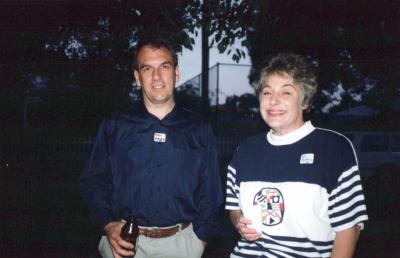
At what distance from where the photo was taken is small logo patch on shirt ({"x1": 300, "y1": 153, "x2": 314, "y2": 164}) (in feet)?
7.81

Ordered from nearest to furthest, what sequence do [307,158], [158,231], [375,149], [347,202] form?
[347,202]
[307,158]
[158,231]
[375,149]

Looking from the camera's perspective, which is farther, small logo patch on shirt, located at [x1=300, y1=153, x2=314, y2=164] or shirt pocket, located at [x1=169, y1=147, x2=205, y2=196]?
shirt pocket, located at [x1=169, y1=147, x2=205, y2=196]

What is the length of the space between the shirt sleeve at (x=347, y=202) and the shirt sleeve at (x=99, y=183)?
170 centimetres

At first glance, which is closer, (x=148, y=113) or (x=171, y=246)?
(x=171, y=246)

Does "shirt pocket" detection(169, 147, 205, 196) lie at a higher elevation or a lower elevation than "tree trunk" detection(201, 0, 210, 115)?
lower

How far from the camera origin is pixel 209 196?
10.5 feet

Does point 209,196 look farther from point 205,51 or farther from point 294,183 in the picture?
point 205,51

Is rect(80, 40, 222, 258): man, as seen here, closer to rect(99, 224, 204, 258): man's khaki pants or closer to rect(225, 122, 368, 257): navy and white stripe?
rect(99, 224, 204, 258): man's khaki pants

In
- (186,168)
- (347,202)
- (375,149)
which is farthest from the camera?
(375,149)

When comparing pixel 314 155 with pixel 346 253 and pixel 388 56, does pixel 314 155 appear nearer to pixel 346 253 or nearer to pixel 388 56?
pixel 346 253

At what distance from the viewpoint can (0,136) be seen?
13.4m

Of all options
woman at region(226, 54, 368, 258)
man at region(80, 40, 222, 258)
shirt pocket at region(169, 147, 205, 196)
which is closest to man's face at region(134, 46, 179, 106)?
man at region(80, 40, 222, 258)

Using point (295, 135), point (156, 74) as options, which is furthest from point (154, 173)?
point (295, 135)

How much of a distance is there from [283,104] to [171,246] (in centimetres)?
141
